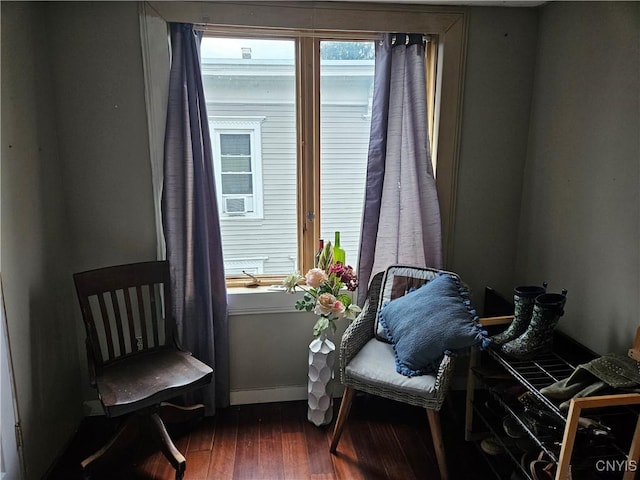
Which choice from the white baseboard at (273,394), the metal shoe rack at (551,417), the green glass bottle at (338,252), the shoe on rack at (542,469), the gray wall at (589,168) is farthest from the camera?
the white baseboard at (273,394)

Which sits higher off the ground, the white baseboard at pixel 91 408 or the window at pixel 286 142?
the window at pixel 286 142

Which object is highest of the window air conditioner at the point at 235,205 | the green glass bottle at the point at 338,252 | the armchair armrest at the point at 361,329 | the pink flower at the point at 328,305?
the window air conditioner at the point at 235,205

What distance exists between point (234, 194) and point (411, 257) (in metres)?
1.03

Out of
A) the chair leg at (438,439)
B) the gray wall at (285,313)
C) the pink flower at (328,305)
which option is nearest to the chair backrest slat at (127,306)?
the gray wall at (285,313)

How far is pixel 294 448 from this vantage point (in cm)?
216

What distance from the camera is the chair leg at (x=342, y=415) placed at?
2.04 metres

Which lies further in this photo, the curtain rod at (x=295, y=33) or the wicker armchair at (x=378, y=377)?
the curtain rod at (x=295, y=33)

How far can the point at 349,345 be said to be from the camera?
2.05 metres

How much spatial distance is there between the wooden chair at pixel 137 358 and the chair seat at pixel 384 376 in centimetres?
67

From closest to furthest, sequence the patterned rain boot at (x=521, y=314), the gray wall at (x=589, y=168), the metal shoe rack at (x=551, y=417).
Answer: the metal shoe rack at (x=551, y=417), the gray wall at (x=589, y=168), the patterned rain boot at (x=521, y=314)

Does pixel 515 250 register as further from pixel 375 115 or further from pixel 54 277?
pixel 54 277

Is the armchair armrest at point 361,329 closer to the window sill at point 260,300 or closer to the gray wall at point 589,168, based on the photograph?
the window sill at point 260,300

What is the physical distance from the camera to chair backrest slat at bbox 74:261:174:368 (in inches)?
77.9

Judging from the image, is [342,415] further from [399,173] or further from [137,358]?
[399,173]
